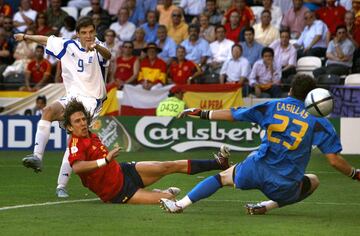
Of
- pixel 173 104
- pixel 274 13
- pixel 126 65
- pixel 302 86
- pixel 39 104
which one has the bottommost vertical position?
pixel 39 104

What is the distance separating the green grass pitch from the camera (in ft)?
30.7

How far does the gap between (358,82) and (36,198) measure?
9.72 metres

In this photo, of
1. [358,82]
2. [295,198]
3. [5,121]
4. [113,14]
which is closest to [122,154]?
[5,121]

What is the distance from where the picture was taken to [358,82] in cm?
2047

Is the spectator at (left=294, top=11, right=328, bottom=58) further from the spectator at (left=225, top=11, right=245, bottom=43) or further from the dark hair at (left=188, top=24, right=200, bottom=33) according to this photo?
the dark hair at (left=188, top=24, right=200, bottom=33)

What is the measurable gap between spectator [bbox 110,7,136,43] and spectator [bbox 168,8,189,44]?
899mm

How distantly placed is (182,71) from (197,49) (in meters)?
0.99

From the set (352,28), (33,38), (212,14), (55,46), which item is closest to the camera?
(33,38)

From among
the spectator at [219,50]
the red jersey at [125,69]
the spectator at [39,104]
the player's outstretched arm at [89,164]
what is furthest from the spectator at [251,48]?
the player's outstretched arm at [89,164]

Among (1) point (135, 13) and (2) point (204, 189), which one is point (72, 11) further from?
(2) point (204, 189)

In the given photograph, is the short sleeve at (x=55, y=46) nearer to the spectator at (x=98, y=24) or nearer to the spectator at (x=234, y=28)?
the spectator at (x=234, y=28)

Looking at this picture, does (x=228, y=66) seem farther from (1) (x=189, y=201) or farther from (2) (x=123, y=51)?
(1) (x=189, y=201)

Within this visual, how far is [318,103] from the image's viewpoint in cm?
985

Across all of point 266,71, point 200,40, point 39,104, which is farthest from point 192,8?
point 39,104
